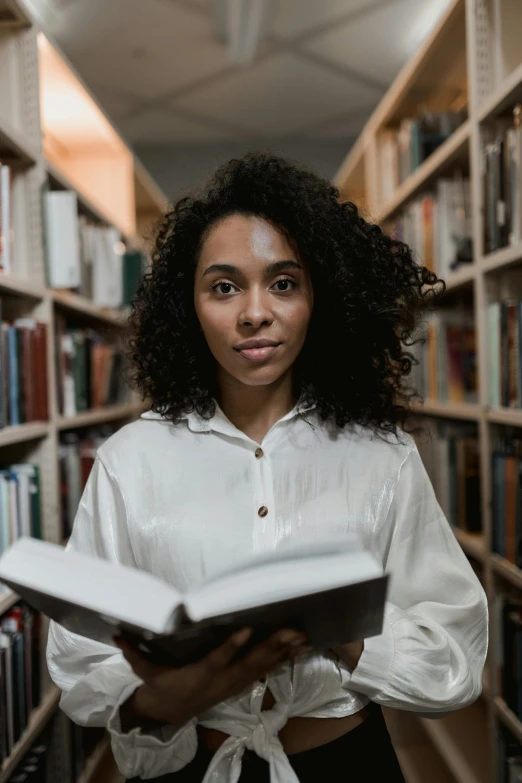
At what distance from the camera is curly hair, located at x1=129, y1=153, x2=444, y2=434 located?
3.34 ft

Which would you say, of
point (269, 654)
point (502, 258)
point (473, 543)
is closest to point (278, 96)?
point (502, 258)

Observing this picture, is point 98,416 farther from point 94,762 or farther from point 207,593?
point 207,593

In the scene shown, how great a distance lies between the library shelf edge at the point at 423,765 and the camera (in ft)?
6.73

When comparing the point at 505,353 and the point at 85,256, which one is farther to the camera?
the point at 85,256

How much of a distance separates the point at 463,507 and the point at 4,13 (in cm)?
184

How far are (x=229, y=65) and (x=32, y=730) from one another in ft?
10.8

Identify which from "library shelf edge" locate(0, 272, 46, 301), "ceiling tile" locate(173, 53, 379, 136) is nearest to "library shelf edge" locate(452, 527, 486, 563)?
"library shelf edge" locate(0, 272, 46, 301)

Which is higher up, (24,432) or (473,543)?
(24,432)

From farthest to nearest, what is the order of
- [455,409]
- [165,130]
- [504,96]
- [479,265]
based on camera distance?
[165,130], [455,409], [479,265], [504,96]

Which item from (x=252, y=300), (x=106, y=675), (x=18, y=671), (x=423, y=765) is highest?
(x=252, y=300)

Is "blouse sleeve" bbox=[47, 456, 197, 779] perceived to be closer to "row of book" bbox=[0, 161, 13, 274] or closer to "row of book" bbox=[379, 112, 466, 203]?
"row of book" bbox=[0, 161, 13, 274]

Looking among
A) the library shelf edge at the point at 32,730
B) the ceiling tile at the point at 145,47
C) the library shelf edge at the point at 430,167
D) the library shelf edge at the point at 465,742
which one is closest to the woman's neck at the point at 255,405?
the library shelf edge at the point at 430,167

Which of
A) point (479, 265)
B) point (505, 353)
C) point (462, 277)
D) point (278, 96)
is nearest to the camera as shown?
point (505, 353)

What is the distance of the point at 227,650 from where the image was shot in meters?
0.67
